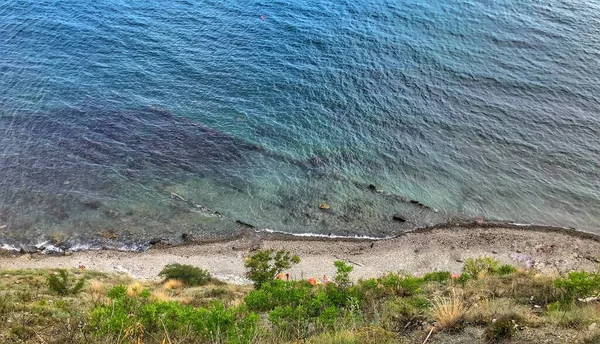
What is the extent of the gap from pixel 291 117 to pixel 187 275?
79.0 feet

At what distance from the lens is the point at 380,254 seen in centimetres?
3875

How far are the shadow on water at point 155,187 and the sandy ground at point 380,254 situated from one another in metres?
1.70

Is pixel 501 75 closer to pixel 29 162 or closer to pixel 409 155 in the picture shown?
pixel 409 155

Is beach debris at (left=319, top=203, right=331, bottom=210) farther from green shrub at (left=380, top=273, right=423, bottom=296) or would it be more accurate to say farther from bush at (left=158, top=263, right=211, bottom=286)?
green shrub at (left=380, top=273, right=423, bottom=296)

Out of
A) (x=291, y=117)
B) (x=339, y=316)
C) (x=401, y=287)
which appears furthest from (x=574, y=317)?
(x=291, y=117)

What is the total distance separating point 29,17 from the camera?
6606 centimetres

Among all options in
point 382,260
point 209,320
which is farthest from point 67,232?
point 209,320

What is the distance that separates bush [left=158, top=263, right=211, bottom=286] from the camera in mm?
31797

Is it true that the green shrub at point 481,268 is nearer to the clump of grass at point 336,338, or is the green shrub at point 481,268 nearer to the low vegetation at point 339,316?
the low vegetation at point 339,316

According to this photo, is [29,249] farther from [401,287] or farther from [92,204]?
[401,287]

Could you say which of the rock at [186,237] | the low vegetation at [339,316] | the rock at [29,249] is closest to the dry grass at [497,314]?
the low vegetation at [339,316]

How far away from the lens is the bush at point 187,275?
31.8 m

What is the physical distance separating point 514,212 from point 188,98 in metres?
34.6

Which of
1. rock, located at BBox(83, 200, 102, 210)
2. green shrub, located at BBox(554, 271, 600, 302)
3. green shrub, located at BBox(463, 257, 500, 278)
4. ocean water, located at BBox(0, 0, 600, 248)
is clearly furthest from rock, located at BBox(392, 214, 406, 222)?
rock, located at BBox(83, 200, 102, 210)
